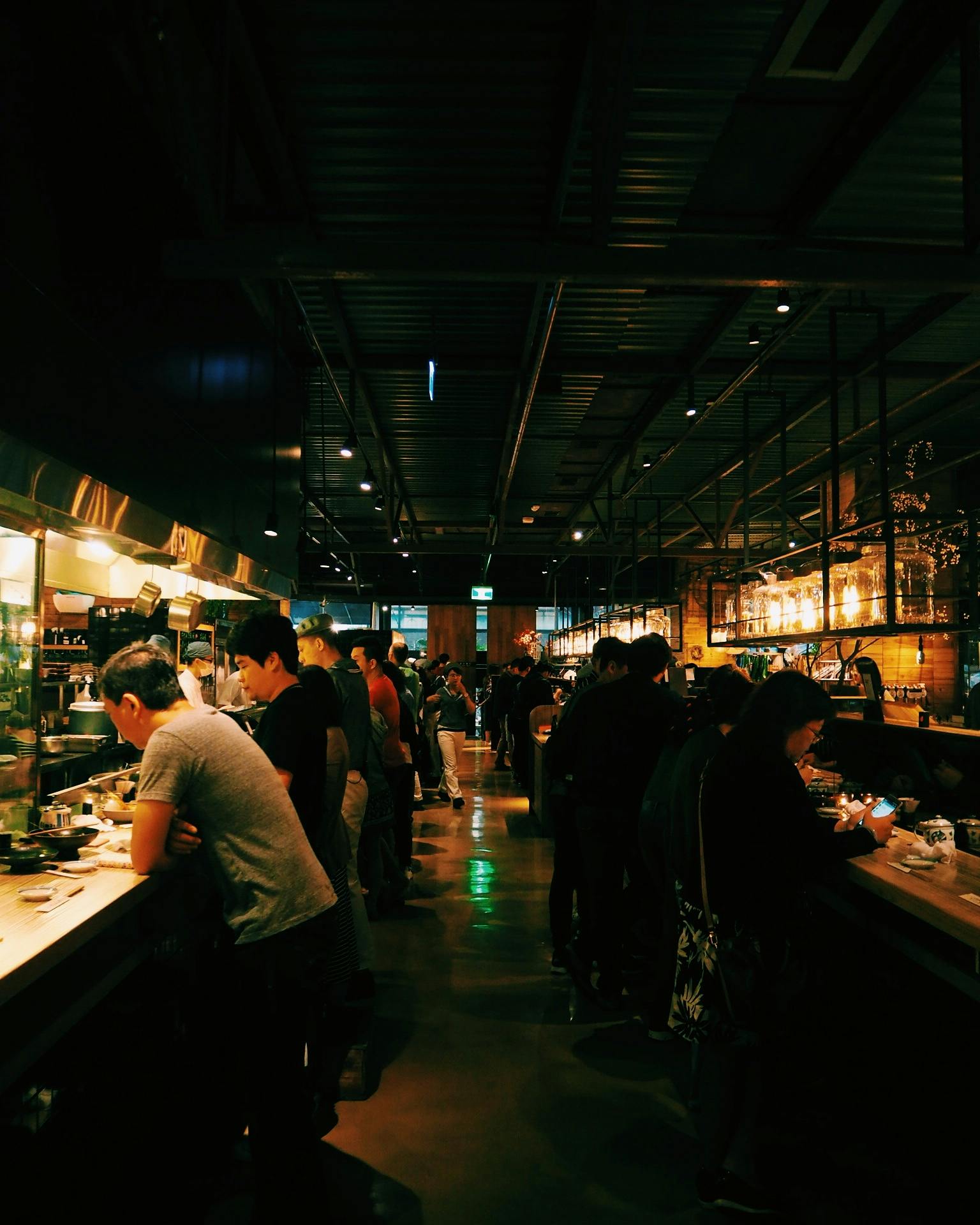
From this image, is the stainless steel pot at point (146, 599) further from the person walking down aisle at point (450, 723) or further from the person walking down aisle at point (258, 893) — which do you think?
the person walking down aisle at point (450, 723)

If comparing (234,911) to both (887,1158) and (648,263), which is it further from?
(648,263)

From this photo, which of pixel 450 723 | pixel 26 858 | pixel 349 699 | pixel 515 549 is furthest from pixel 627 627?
pixel 26 858

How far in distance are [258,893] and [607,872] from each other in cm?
245

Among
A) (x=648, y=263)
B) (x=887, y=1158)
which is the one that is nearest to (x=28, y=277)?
(x=648, y=263)

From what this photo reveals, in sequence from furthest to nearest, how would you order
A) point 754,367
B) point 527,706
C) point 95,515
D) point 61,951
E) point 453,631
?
point 453,631
point 527,706
point 754,367
point 95,515
point 61,951

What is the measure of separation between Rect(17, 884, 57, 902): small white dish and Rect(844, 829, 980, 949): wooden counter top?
2906 millimetres

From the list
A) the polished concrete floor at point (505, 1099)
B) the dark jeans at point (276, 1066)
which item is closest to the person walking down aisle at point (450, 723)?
the polished concrete floor at point (505, 1099)

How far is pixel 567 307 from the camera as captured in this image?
6.63m

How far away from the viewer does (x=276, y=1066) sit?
2.65 meters

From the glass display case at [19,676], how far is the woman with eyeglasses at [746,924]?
298 cm

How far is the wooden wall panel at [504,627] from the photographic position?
976 inches

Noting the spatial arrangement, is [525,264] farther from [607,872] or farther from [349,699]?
[607,872]

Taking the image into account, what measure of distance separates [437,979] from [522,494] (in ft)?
30.8

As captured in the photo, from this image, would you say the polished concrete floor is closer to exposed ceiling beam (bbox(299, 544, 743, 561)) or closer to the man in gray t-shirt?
the man in gray t-shirt
